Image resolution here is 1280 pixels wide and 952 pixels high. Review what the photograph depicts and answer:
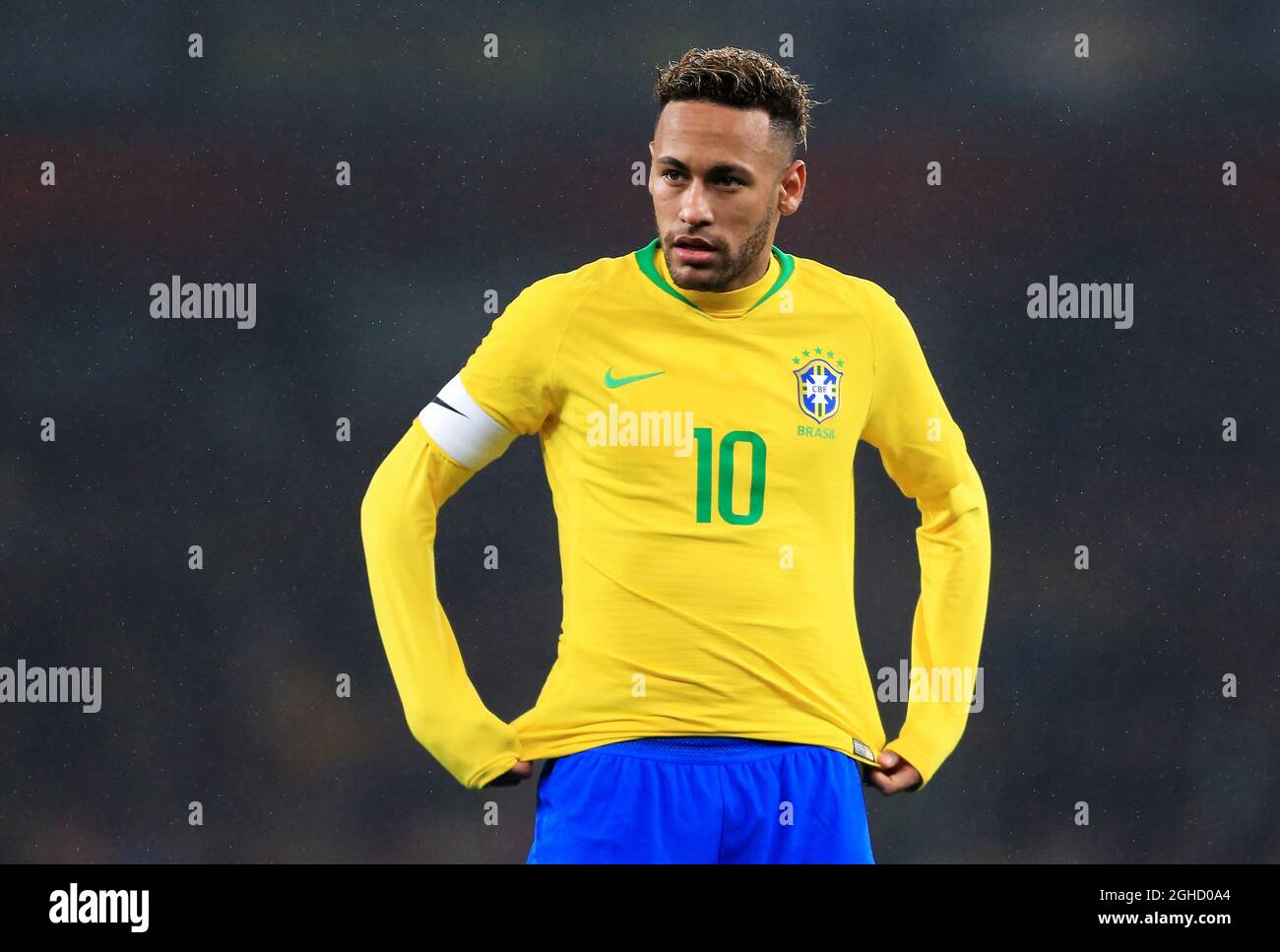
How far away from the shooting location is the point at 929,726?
343 centimetres

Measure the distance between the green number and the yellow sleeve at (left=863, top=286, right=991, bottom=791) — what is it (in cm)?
35

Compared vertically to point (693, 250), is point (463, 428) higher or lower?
lower

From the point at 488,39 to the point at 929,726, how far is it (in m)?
2.25

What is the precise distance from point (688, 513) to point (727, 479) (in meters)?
0.09

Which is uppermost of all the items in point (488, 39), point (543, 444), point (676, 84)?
point (488, 39)

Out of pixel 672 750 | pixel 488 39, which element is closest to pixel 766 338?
pixel 672 750

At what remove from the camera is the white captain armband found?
320 centimetres

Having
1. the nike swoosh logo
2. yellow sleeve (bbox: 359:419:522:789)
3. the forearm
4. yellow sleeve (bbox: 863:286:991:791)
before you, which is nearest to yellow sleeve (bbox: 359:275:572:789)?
yellow sleeve (bbox: 359:419:522:789)

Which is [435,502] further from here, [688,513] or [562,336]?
[688,513]

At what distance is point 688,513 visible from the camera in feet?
10.0

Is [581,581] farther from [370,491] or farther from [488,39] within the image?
[488,39]
